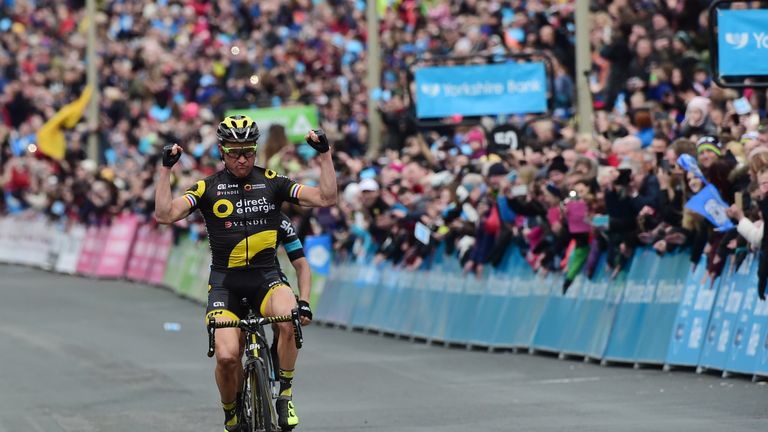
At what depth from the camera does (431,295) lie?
21625 millimetres

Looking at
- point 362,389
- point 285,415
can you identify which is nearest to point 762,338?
point 362,389

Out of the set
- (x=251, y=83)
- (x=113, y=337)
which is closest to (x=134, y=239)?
(x=251, y=83)

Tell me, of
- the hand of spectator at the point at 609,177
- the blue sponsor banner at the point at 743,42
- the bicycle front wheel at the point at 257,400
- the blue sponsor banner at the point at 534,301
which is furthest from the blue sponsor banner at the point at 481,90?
the bicycle front wheel at the point at 257,400

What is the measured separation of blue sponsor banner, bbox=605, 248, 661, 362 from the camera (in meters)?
17.4

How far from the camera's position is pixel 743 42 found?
47.1 ft

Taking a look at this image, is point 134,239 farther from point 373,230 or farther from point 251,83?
point 373,230

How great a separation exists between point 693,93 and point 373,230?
465 cm

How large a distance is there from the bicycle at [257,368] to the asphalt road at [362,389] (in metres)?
1.77

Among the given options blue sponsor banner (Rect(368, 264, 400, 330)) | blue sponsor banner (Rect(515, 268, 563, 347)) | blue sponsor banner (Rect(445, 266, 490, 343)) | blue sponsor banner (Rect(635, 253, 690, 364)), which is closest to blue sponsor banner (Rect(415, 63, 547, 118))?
blue sponsor banner (Rect(368, 264, 400, 330))

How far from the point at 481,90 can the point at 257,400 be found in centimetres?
1097

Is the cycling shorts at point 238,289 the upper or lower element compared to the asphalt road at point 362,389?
upper

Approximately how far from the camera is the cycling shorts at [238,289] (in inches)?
469

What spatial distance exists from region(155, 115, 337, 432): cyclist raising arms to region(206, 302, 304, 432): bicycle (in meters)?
0.08

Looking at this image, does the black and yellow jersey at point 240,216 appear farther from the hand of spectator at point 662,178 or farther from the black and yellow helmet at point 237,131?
the hand of spectator at point 662,178
